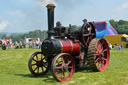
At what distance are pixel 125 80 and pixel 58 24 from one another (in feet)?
9.63

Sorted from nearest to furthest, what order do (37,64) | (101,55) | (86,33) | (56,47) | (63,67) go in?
(63,67) → (56,47) → (37,64) → (101,55) → (86,33)

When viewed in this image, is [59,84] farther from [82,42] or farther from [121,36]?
[121,36]

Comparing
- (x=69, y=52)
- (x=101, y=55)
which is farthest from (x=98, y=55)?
(x=69, y=52)

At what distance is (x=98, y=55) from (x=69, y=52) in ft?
4.34

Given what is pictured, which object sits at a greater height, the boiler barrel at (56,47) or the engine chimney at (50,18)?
the engine chimney at (50,18)

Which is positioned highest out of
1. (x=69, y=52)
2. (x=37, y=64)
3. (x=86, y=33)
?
(x=86, y=33)

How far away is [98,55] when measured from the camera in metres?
6.92

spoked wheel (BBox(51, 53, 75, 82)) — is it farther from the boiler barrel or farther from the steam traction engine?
the boiler barrel

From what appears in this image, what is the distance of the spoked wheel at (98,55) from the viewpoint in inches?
254

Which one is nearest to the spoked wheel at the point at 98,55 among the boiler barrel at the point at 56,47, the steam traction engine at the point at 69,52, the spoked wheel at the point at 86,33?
the steam traction engine at the point at 69,52

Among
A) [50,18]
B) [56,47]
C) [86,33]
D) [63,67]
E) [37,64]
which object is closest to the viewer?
[63,67]

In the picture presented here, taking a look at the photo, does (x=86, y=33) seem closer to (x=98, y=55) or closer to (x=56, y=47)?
Result: (x=98, y=55)

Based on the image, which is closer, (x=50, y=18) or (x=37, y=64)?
(x=50, y=18)

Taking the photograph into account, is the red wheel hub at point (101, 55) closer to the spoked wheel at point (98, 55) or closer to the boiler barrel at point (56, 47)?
the spoked wheel at point (98, 55)
